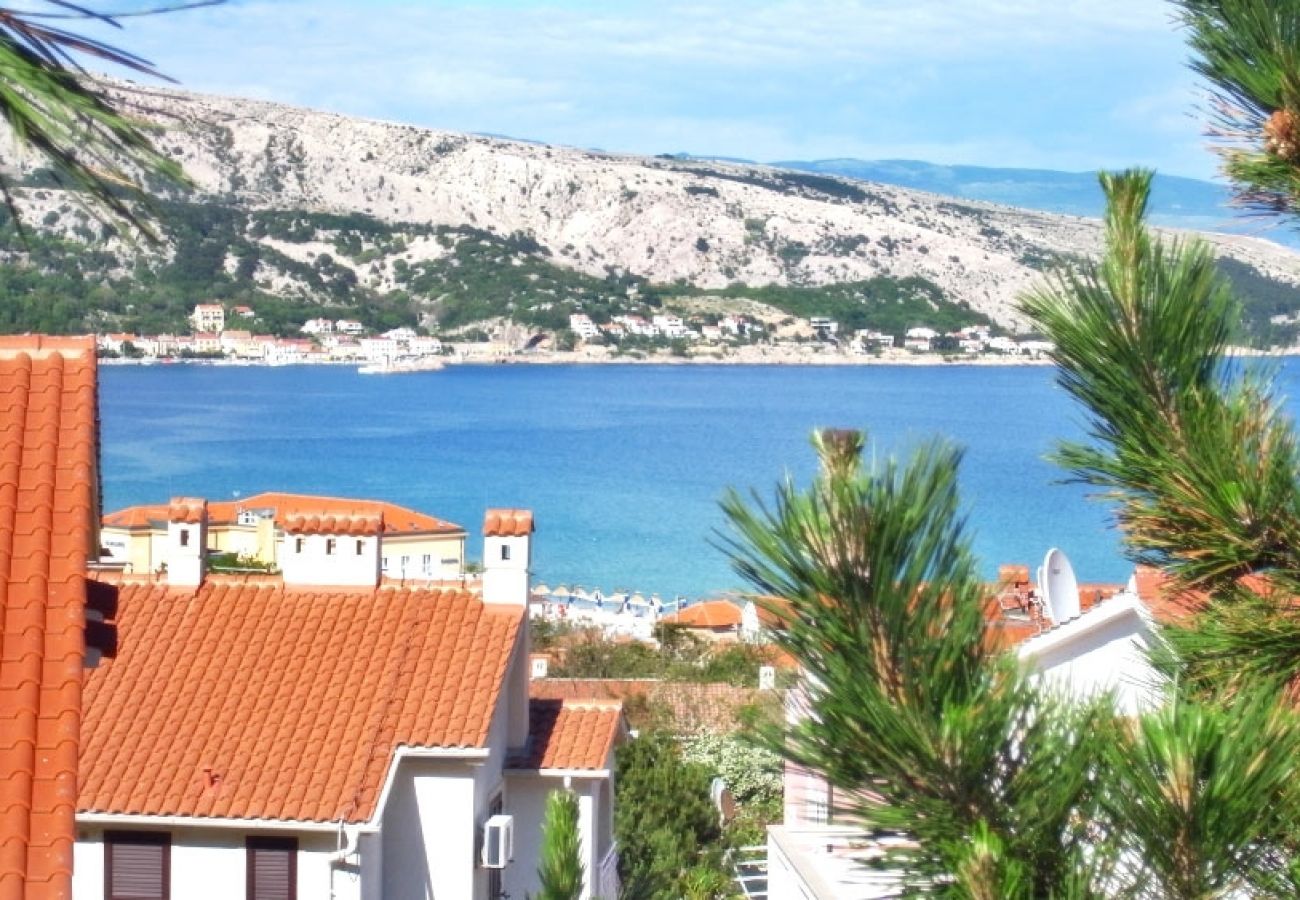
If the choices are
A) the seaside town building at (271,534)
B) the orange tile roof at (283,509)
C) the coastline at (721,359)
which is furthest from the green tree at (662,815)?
the coastline at (721,359)

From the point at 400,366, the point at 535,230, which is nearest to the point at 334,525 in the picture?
the point at 400,366

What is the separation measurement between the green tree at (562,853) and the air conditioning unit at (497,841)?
3.63 meters

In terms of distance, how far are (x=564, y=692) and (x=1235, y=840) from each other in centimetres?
1668

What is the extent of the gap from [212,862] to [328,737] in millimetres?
712

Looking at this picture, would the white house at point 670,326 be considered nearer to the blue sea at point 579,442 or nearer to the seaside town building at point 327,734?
the blue sea at point 579,442

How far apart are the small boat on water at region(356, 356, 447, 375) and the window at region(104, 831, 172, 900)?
133774 millimetres

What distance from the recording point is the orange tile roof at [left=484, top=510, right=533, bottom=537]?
8984 mm

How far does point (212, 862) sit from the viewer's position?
7441 millimetres

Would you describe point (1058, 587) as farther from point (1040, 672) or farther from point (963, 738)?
point (963, 738)

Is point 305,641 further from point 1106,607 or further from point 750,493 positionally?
point 750,493

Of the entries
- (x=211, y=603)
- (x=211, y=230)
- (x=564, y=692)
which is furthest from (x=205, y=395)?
(x=211, y=603)

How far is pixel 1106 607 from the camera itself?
21.5ft

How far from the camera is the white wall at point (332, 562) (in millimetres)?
9070

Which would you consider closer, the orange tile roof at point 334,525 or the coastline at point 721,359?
the orange tile roof at point 334,525
